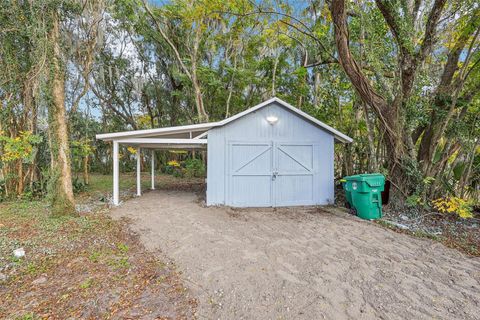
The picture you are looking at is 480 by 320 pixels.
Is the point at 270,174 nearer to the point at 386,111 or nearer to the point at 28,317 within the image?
the point at 386,111

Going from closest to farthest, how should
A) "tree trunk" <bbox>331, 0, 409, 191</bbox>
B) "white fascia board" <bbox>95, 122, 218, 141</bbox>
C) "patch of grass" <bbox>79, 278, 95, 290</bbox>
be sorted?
"patch of grass" <bbox>79, 278, 95, 290</bbox> → "tree trunk" <bbox>331, 0, 409, 191</bbox> → "white fascia board" <bbox>95, 122, 218, 141</bbox>

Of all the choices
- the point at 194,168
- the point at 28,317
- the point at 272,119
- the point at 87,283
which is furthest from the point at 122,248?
the point at 194,168

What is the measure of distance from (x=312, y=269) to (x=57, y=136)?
5.31 metres

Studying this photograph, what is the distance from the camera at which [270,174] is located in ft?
22.5

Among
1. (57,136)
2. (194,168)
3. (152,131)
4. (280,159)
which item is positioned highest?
(152,131)

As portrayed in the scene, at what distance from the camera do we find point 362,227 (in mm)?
4992

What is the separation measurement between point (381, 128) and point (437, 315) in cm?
469

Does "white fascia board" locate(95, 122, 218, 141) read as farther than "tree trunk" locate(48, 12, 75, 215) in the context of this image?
Yes

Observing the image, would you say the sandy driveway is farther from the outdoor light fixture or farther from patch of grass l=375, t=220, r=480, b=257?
the outdoor light fixture

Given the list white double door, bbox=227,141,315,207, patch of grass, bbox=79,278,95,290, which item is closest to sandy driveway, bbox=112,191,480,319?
patch of grass, bbox=79,278,95,290

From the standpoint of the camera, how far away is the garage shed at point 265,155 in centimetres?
664

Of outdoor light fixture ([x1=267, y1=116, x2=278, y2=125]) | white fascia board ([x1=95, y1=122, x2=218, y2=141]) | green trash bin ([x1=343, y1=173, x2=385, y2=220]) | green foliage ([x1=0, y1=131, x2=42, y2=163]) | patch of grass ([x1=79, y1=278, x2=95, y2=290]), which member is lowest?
patch of grass ([x1=79, y1=278, x2=95, y2=290])

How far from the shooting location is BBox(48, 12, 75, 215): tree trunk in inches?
190

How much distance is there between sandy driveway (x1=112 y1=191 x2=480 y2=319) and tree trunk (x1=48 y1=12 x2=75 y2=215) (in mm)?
1617
